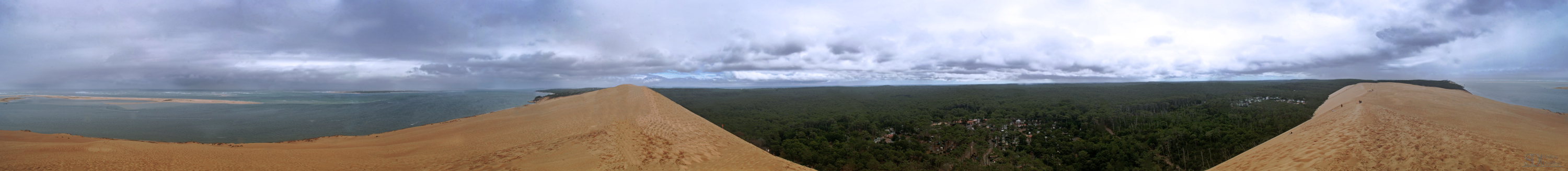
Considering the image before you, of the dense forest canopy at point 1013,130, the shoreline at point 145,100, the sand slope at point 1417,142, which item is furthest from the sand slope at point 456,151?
the shoreline at point 145,100


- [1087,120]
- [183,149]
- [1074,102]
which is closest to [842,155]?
[183,149]

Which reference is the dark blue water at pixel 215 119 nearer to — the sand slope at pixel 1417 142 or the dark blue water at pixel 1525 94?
the sand slope at pixel 1417 142

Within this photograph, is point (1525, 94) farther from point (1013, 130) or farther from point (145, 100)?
point (145, 100)

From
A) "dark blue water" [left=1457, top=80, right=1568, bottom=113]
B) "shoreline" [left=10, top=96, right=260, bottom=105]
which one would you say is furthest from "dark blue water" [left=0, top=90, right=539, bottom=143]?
"dark blue water" [left=1457, top=80, right=1568, bottom=113]

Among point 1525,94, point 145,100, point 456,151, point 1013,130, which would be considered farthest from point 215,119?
point 1525,94

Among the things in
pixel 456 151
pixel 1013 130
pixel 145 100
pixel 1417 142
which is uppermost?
pixel 145 100

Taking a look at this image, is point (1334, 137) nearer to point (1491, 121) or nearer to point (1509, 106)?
point (1491, 121)
